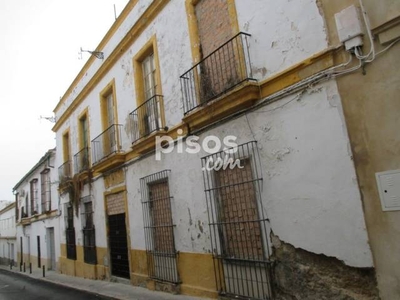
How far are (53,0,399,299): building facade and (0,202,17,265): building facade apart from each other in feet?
62.4

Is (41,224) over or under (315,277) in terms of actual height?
over

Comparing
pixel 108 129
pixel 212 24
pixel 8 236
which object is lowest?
pixel 8 236

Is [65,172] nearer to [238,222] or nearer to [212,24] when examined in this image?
[212,24]

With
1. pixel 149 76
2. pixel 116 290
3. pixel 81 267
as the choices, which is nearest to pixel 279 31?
pixel 149 76

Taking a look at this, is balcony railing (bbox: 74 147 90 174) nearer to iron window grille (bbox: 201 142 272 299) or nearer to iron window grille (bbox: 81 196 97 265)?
iron window grille (bbox: 81 196 97 265)

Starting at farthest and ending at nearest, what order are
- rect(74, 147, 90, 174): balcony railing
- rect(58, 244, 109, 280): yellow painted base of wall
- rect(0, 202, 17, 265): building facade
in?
rect(0, 202, 17, 265): building facade → rect(74, 147, 90, 174): balcony railing → rect(58, 244, 109, 280): yellow painted base of wall

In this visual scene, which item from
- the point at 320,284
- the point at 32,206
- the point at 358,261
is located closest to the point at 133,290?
the point at 320,284

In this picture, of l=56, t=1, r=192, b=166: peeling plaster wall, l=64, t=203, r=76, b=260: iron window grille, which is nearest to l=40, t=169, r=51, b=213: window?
Answer: l=64, t=203, r=76, b=260: iron window grille

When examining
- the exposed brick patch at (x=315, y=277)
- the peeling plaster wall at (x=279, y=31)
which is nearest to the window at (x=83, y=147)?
the peeling plaster wall at (x=279, y=31)

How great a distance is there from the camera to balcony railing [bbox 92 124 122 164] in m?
9.19

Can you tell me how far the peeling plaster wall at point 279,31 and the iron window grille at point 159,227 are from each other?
3192 millimetres

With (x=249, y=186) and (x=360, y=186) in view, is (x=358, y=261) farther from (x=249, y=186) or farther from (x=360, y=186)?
(x=249, y=186)

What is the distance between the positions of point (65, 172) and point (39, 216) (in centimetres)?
552

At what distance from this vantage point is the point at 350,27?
385cm
